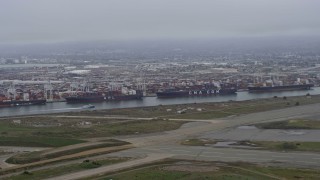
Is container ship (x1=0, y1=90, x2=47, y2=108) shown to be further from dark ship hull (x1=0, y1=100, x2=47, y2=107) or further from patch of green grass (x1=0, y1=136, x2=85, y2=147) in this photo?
patch of green grass (x1=0, y1=136, x2=85, y2=147)

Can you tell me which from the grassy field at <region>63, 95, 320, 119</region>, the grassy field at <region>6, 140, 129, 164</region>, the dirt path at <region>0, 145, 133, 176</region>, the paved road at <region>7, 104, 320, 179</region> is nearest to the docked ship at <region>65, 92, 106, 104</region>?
the grassy field at <region>63, 95, 320, 119</region>

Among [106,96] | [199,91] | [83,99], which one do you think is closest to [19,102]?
[83,99]

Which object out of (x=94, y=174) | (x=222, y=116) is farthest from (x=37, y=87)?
(x=94, y=174)

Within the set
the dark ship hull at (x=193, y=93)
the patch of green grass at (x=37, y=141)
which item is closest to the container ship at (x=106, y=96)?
the dark ship hull at (x=193, y=93)

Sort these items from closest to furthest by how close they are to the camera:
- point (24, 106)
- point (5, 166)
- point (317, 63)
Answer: point (5, 166) → point (24, 106) → point (317, 63)

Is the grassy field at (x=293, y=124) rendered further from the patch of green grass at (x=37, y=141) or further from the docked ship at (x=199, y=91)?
the docked ship at (x=199, y=91)

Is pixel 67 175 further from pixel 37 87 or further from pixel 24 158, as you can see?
pixel 37 87

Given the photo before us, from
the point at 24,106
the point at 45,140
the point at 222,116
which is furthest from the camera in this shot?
the point at 24,106
